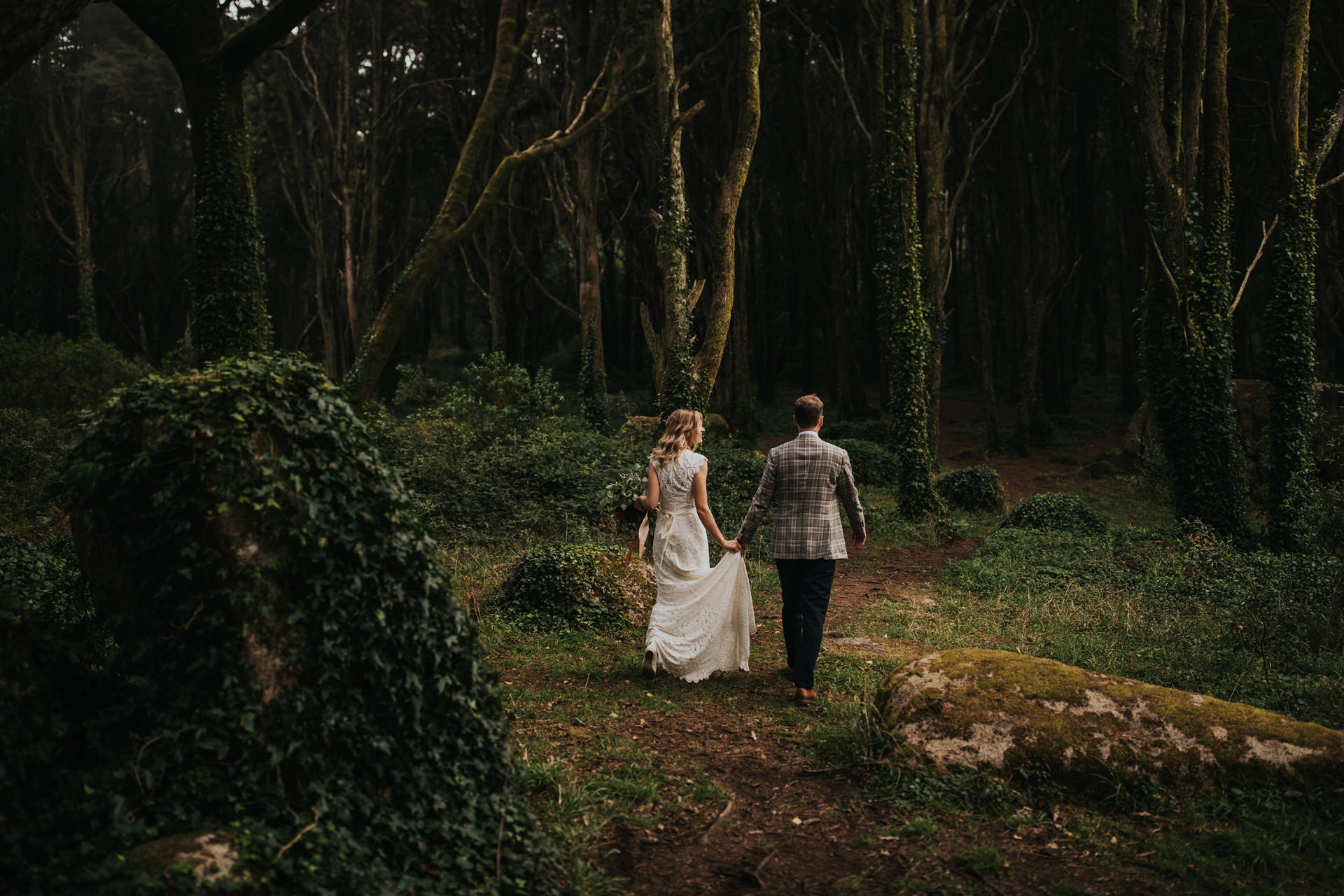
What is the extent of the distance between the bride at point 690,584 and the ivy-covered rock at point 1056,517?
309 inches

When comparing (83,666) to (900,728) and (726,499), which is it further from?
(726,499)

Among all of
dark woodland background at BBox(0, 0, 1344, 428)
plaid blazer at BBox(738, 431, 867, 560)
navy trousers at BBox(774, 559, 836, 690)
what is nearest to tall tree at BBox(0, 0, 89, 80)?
plaid blazer at BBox(738, 431, 867, 560)

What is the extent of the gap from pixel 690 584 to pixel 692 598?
0.35 feet

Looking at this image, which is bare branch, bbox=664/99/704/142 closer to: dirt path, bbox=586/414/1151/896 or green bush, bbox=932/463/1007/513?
green bush, bbox=932/463/1007/513

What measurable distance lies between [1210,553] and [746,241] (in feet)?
49.9

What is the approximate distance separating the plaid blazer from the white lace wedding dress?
0.38 meters

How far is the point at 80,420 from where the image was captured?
379 centimetres

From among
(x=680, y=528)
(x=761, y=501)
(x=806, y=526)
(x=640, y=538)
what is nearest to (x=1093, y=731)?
(x=806, y=526)

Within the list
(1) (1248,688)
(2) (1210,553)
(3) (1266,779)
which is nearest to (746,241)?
(2) (1210,553)

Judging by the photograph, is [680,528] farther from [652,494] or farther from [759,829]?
[759,829]

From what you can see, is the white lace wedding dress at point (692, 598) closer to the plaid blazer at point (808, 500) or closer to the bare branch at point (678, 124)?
the plaid blazer at point (808, 500)

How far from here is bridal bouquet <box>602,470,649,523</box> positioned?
10.2 m

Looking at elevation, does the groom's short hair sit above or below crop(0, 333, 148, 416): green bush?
below

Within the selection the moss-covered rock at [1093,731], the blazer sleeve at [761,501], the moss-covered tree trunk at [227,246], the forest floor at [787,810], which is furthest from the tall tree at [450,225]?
the moss-covered rock at [1093,731]
